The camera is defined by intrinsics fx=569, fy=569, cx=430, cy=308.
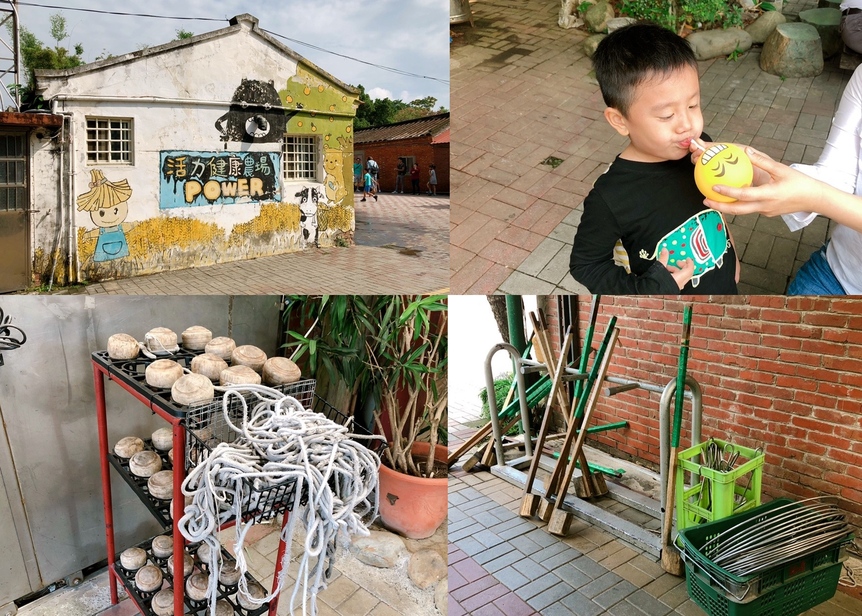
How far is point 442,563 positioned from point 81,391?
175 centimetres

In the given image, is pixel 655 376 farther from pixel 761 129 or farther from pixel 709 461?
pixel 761 129

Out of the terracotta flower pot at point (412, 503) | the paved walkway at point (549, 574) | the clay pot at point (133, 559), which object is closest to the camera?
the clay pot at point (133, 559)

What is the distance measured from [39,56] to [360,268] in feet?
7.13

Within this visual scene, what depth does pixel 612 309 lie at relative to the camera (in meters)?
3.37

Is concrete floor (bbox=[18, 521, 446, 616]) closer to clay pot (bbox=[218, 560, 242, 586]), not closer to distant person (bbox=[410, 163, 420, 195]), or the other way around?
clay pot (bbox=[218, 560, 242, 586])

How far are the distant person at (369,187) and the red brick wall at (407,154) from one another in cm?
11

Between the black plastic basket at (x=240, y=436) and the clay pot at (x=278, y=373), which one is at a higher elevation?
the clay pot at (x=278, y=373)

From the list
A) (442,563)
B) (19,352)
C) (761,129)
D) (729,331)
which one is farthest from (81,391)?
(729,331)

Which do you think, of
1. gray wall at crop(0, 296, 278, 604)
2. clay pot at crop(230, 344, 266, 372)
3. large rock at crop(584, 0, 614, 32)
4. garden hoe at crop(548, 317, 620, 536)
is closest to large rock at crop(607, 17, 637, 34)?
large rock at crop(584, 0, 614, 32)

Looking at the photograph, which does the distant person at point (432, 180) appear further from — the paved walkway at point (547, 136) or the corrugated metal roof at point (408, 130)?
the paved walkway at point (547, 136)

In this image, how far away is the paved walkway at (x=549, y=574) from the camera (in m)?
2.39

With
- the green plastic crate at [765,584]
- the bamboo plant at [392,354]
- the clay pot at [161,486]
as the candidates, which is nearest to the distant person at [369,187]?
the bamboo plant at [392,354]

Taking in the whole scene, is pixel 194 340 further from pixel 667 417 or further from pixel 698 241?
pixel 667 417

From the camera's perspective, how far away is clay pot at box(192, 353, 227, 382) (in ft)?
6.00
